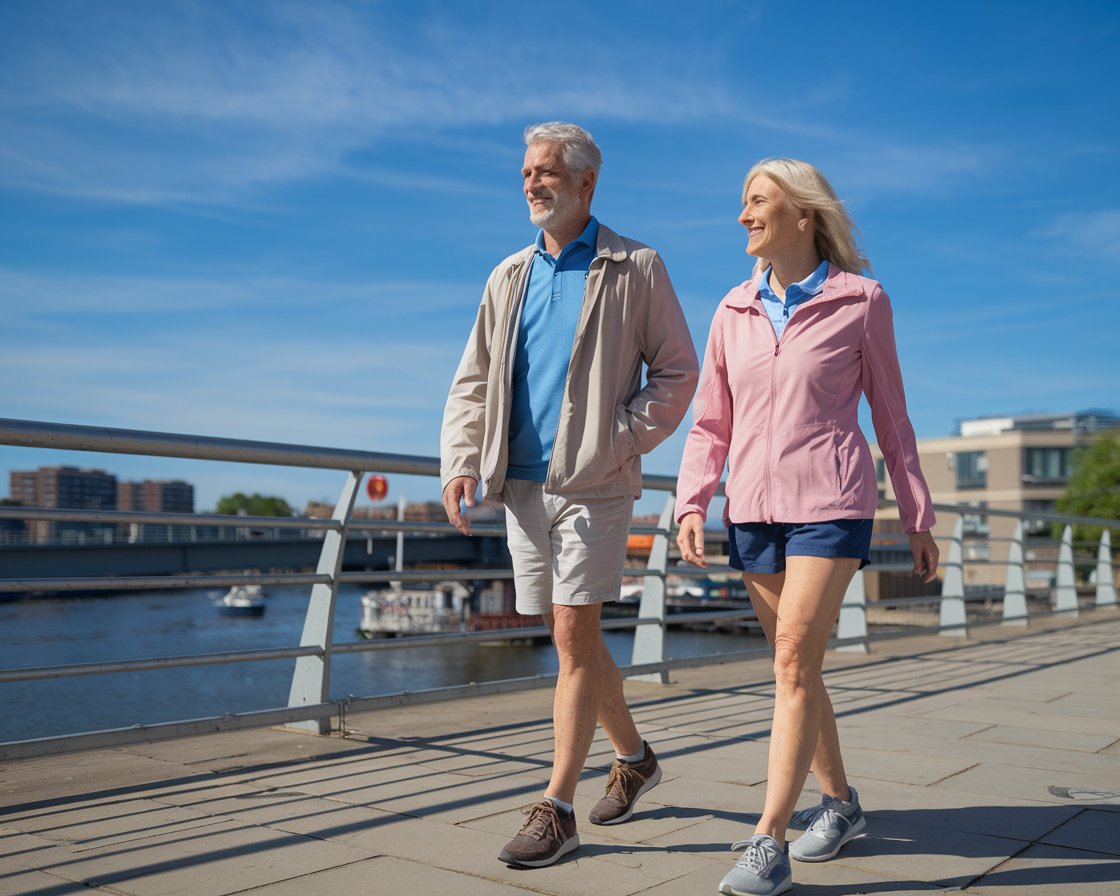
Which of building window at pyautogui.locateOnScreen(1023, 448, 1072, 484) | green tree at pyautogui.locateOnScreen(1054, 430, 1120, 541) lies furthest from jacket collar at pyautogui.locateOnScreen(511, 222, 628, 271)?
building window at pyautogui.locateOnScreen(1023, 448, 1072, 484)

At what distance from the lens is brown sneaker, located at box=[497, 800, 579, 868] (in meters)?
2.62

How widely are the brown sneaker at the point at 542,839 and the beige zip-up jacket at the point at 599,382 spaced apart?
77 cm

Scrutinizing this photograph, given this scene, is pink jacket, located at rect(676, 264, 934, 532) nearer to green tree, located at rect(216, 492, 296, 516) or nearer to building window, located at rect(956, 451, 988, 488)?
building window, located at rect(956, 451, 988, 488)

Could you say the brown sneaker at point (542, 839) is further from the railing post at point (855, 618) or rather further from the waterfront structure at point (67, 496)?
the railing post at point (855, 618)

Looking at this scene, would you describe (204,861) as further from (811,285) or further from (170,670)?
(170,670)

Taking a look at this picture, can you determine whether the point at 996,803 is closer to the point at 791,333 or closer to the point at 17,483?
the point at 791,333

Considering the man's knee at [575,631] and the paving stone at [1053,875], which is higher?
the man's knee at [575,631]

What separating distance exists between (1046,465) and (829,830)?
73582 mm

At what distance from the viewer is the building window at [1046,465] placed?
69.8 meters

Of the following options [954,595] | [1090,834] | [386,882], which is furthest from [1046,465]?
[386,882]

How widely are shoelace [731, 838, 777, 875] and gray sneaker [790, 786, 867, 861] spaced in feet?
1.12

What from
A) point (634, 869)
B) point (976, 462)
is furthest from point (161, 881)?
point (976, 462)

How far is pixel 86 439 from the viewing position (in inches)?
136

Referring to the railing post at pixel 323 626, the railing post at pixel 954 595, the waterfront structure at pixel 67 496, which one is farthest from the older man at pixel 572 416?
the railing post at pixel 954 595
